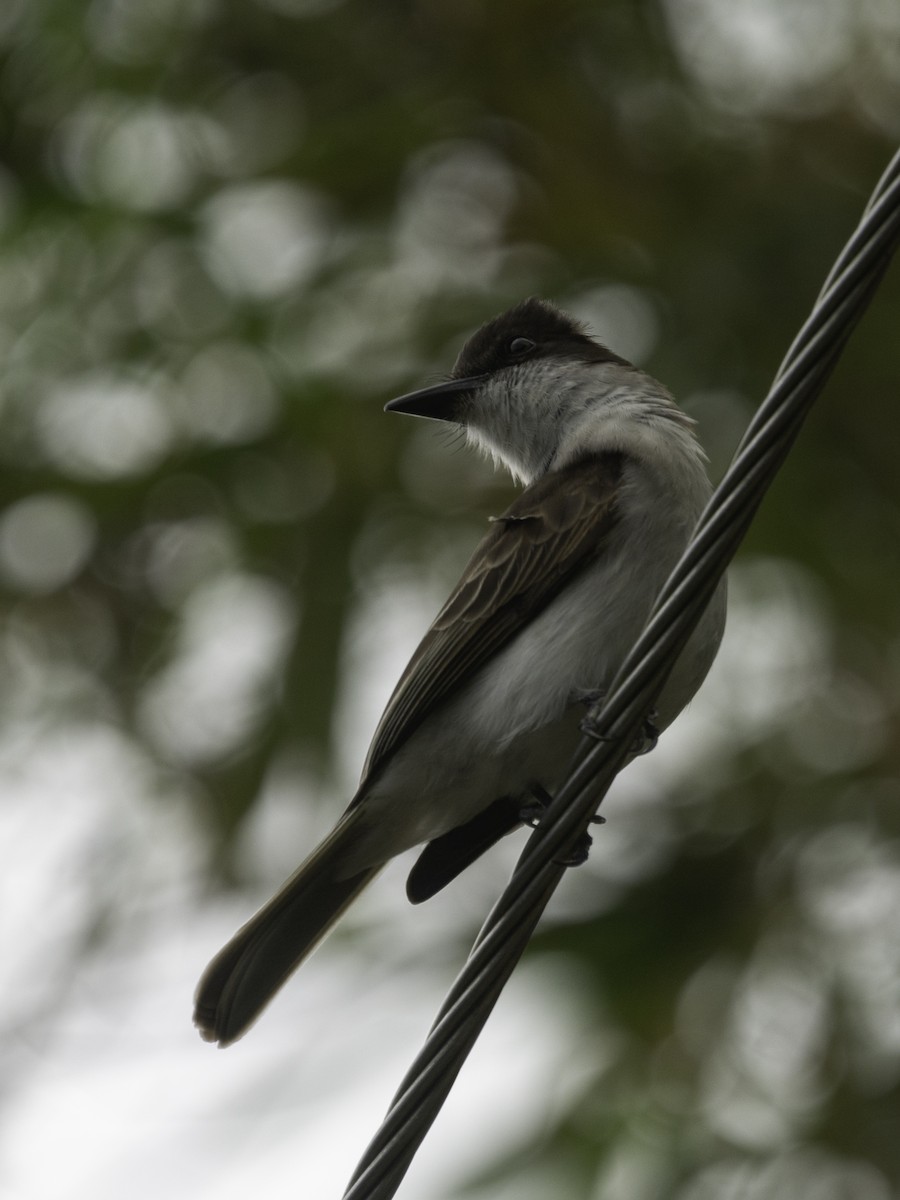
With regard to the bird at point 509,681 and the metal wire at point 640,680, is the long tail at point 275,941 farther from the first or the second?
the metal wire at point 640,680

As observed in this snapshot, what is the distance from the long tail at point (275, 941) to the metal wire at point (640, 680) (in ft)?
4.51

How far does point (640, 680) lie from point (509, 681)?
127 centimetres

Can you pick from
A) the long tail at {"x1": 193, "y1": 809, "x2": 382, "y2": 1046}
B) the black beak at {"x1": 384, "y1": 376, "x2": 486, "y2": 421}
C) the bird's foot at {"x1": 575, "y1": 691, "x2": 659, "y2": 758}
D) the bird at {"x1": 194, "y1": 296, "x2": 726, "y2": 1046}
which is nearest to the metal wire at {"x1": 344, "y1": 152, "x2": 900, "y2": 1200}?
the bird's foot at {"x1": 575, "y1": 691, "x2": 659, "y2": 758}

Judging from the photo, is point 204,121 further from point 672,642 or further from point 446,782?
point 672,642

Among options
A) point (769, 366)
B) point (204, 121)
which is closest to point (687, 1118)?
point (769, 366)

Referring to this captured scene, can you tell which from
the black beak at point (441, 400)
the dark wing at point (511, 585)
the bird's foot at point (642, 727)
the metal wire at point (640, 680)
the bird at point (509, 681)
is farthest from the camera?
the black beak at point (441, 400)

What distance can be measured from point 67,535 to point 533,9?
333 cm

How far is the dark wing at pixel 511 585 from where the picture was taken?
12.9 ft

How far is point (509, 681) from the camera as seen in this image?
3.89 m

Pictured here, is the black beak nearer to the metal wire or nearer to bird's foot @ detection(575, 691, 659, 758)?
bird's foot @ detection(575, 691, 659, 758)

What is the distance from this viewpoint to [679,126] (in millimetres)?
7570

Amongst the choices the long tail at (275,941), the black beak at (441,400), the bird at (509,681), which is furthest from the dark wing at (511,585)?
the black beak at (441,400)

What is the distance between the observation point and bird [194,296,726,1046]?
3.83 m

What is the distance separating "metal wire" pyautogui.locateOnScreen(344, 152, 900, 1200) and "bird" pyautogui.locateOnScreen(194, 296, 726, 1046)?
1.00m
